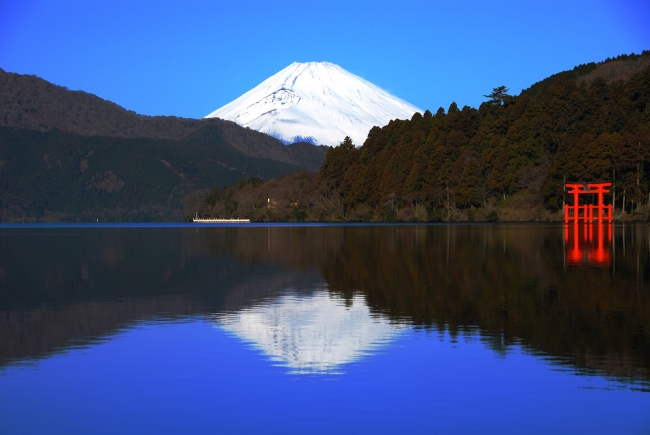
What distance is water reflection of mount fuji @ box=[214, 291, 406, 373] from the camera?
9.52m

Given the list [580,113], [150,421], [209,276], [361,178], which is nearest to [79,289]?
[209,276]

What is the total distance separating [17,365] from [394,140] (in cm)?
10029

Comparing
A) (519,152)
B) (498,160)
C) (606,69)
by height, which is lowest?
(498,160)

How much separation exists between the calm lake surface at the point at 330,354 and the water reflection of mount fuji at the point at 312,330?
0.03 metres

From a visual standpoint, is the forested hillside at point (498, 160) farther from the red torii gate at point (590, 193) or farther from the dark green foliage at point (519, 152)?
the red torii gate at point (590, 193)

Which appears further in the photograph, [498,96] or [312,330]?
[498,96]

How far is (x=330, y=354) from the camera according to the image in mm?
9688

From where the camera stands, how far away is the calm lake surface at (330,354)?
7062 millimetres

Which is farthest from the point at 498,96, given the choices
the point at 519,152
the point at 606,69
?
Answer: the point at 606,69

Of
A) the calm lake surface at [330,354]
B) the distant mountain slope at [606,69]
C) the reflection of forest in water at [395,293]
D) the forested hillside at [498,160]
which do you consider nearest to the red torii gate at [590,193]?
the forested hillside at [498,160]

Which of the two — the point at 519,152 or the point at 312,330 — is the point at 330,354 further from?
the point at 519,152

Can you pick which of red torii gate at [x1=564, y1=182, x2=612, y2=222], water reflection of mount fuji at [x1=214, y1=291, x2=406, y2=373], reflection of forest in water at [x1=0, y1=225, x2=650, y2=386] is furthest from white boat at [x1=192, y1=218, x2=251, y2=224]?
water reflection of mount fuji at [x1=214, y1=291, x2=406, y2=373]

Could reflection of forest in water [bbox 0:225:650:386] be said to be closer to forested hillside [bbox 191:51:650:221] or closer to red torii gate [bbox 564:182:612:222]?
red torii gate [bbox 564:182:612:222]

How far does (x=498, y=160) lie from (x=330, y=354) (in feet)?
243
